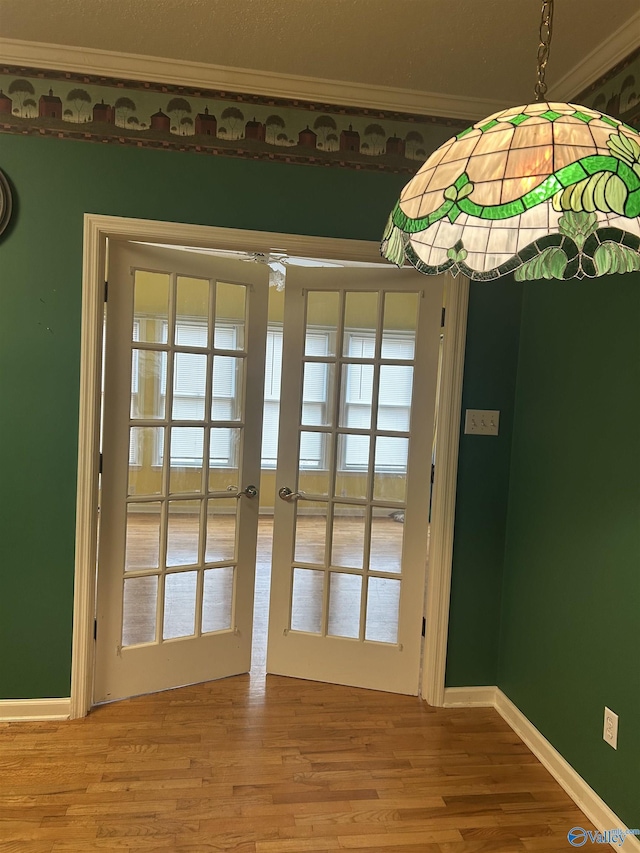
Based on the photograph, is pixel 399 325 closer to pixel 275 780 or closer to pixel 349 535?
pixel 349 535

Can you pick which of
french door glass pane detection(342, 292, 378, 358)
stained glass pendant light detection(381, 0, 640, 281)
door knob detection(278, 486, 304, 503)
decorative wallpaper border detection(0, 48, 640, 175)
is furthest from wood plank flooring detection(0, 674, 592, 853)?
decorative wallpaper border detection(0, 48, 640, 175)

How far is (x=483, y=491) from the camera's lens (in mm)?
2910

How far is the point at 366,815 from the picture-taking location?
2150mm

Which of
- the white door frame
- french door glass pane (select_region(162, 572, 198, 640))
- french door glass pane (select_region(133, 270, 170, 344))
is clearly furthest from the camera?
french door glass pane (select_region(162, 572, 198, 640))

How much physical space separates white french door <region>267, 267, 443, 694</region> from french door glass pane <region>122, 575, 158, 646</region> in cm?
60

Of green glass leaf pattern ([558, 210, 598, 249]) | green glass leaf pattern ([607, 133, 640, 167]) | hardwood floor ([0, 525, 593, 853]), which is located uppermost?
green glass leaf pattern ([607, 133, 640, 167])

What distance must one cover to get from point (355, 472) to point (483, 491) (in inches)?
24.3

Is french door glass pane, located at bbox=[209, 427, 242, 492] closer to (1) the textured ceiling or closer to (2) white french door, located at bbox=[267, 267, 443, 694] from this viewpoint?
(2) white french door, located at bbox=[267, 267, 443, 694]

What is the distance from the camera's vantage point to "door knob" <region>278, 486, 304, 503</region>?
10.1 feet

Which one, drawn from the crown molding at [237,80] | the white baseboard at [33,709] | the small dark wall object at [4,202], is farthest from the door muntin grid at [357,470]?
the small dark wall object at [4,202]

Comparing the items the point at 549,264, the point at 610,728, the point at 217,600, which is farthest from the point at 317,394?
the point at 610,728

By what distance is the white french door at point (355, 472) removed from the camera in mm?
2914

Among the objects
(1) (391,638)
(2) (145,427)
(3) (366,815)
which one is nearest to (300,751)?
Result: (3) (366,815)

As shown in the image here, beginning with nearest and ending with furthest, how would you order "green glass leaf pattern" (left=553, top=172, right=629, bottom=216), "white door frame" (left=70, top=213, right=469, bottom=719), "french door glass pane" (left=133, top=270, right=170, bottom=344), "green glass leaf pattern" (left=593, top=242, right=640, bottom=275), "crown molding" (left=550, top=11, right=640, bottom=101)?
"green glass leaf pattern" (left=553, top=172, right=629, bottom=216) < "green glass leaf pattern" (left=593, top=242, right=640, bottom=275) < "crown molding" (left=550, top=11, right=640, bottom=101) < "white door frame" (left=70, top=213, right=469, bottom=719) < "french door glass pane" (left=133, top=270, right=170, bottom=344)
